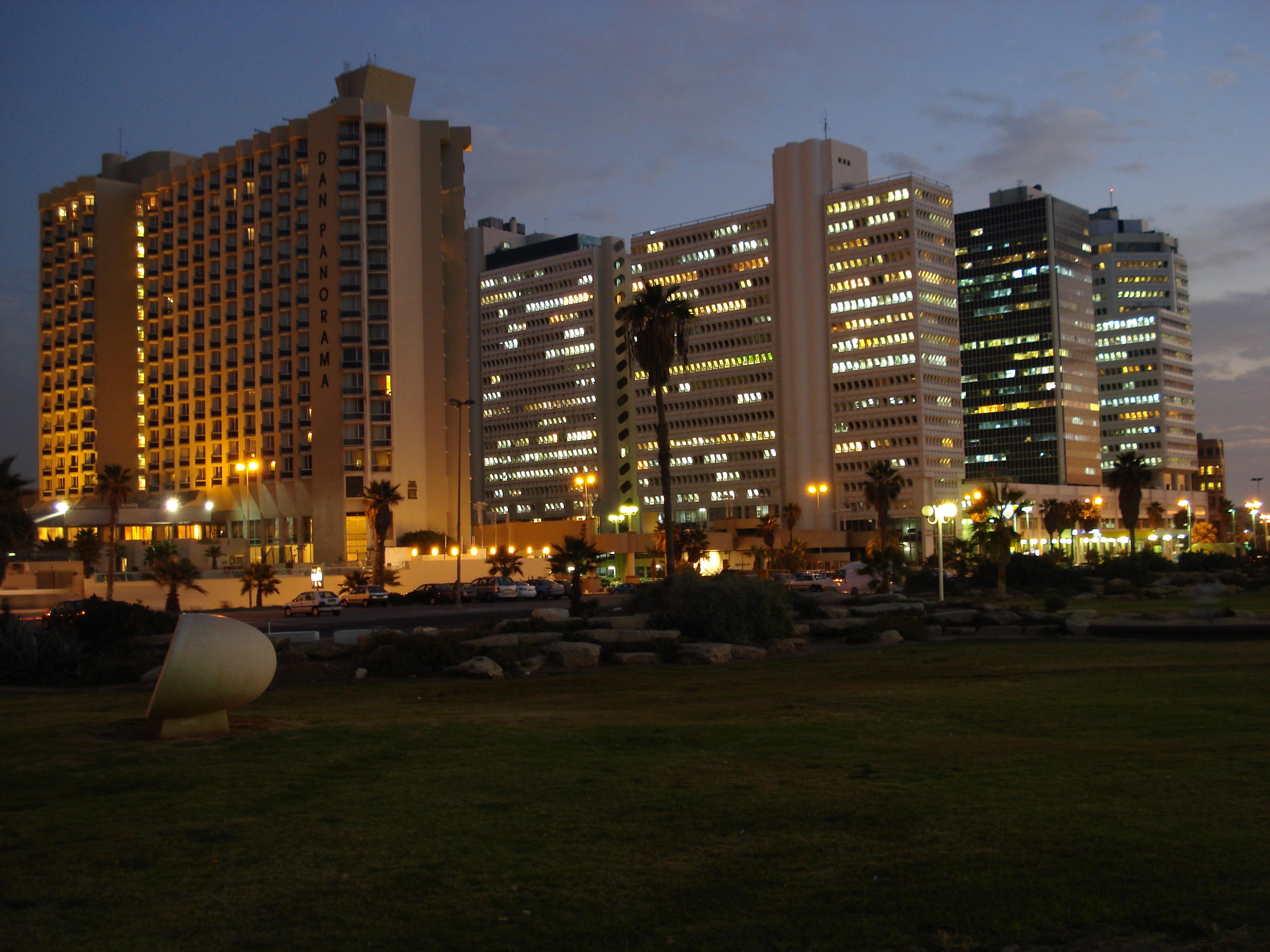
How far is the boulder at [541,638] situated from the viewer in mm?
26359

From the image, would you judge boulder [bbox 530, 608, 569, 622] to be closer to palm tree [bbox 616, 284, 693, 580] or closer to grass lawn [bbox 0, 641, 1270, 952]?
grass lawn [bbox 0, 641, 1270, 952]

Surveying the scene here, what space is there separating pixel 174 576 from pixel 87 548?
25.1 meters

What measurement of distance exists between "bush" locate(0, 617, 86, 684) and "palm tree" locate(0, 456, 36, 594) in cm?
3017

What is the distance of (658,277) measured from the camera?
18038 centimetres

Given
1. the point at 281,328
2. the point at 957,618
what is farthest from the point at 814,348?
the point at 957,618

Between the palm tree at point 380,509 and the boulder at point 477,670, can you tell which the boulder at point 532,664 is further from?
the palm tree at point 380,509

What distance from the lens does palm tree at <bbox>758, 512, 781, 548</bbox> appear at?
13050 centimetres

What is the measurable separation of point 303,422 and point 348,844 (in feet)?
Answer: 382

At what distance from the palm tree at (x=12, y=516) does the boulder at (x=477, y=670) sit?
37.2 metres

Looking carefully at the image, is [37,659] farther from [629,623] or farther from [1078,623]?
[1078,623]

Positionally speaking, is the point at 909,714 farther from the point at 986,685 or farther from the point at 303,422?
the point at 303,422

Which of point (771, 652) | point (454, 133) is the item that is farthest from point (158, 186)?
point (771, 652)

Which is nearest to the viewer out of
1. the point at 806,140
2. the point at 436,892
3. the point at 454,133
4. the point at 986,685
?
the point at 436,892

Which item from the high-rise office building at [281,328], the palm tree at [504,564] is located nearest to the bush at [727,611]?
the palm tree at [504,564]
